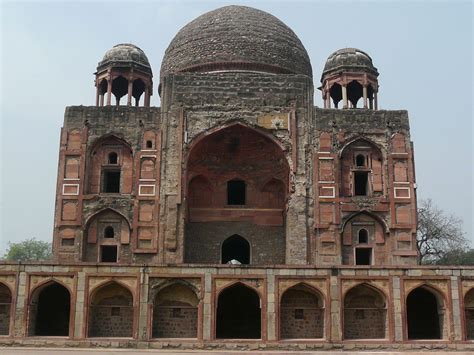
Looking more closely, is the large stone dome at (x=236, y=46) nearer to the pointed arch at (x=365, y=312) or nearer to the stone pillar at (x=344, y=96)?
the stone pillar at (x=344, y=96)

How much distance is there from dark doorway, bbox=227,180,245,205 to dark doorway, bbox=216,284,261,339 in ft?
21.2

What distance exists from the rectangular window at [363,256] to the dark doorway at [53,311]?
441 inches

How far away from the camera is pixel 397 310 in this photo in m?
19.1

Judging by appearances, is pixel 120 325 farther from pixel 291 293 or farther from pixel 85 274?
pixel 291 293

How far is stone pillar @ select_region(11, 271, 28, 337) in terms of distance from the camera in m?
18.9

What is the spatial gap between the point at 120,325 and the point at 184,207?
5861mm

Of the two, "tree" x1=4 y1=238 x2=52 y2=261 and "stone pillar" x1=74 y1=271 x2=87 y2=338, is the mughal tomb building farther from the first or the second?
"tree" x1=4 y1=238 x2=52 y2=261

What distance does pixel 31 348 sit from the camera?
18.1 meters

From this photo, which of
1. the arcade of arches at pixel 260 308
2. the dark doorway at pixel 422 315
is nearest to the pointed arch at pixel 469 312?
the arcade of arches at pixel 260 308

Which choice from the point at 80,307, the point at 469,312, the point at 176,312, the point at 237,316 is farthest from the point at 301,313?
the point at 80,307

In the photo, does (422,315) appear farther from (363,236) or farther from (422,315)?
(363,236)

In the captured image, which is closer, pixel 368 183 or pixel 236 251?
pixel 368 183

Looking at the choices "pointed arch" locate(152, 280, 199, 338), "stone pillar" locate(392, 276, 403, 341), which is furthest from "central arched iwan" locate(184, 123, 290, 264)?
"stone pillar" locate(392, 276, 403, 341)

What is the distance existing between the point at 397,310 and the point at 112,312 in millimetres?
9111
